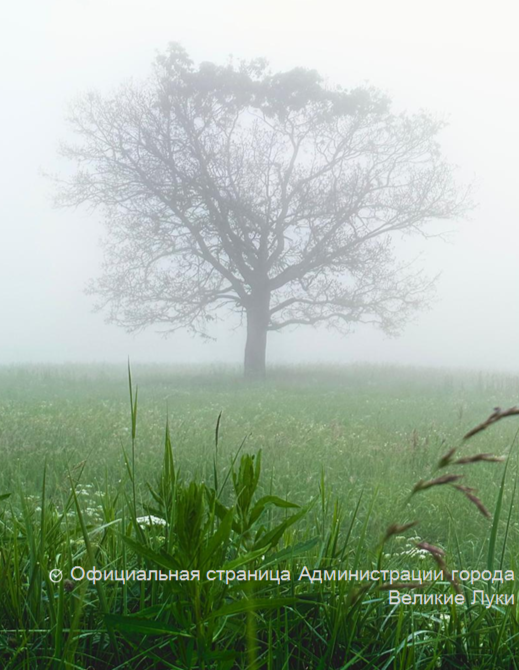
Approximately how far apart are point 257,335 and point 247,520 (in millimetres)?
19874

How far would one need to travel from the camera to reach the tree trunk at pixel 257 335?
20688 millimetres

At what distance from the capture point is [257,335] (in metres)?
21.0

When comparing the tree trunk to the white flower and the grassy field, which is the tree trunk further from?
the white flower

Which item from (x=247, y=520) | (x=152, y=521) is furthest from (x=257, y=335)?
(x=247, y=520)

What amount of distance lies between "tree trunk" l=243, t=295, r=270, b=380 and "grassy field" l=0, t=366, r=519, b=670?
328 cm

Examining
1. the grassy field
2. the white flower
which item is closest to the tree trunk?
the grassy field

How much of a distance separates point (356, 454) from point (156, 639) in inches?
217

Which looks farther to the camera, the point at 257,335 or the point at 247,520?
the point at 257,335

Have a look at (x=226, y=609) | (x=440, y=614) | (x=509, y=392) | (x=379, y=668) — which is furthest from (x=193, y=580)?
(x=509, y=392)

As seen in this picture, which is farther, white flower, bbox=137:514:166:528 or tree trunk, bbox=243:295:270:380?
tree trunk, bbox=243:295:270:380

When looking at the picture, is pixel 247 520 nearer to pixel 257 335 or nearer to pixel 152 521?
pixel 152 521

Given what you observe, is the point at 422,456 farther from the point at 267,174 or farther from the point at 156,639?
the point at 267,174

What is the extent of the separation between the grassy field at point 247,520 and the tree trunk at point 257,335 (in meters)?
3.28

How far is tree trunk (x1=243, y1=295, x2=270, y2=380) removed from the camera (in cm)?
2069
